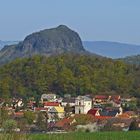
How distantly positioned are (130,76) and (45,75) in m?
12.0

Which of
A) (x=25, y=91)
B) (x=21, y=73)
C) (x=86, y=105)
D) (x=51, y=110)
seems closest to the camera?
(x=51, y=110)

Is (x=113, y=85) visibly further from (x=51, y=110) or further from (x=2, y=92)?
(x=51, y=110)

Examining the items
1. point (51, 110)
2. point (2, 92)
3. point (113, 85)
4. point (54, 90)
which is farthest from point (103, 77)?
point (51, 110)

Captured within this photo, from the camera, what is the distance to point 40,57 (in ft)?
289

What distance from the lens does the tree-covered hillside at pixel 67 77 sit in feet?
262

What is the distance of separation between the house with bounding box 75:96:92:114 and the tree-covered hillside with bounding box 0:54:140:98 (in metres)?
7.80

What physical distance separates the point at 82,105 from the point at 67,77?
14.2 metres

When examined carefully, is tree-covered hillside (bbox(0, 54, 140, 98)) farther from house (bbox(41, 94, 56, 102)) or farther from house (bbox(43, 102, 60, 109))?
house (bbox(43, 102, 60, 109))

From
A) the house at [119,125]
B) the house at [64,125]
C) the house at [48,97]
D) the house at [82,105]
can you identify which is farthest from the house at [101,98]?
the house at [119,125]

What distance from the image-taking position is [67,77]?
264 ft

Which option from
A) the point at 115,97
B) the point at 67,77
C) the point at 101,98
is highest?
the point at 67,77

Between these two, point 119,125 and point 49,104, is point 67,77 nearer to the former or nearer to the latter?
point 49,104

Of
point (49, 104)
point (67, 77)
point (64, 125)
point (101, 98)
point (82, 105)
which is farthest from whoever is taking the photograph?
point (67, 77)

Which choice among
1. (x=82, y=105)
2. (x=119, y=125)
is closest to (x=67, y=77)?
(x=82, y=105)
